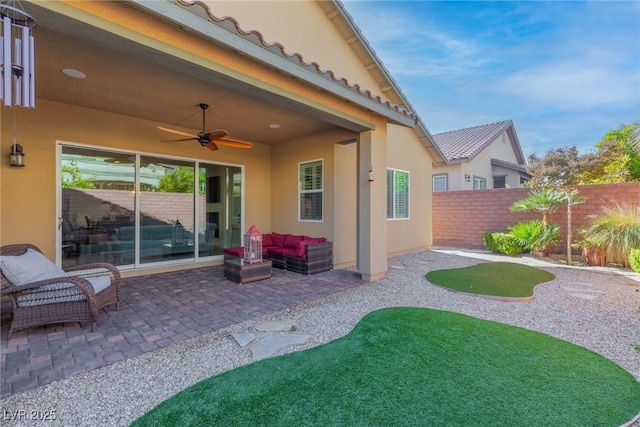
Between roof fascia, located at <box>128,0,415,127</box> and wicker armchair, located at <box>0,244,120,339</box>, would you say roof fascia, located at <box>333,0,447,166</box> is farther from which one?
wicker armchair, located at <box>0,244,120,339</box>

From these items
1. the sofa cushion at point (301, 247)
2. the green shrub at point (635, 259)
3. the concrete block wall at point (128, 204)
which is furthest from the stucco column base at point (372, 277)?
the green shrub at point (635, 259)

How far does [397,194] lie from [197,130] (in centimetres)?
644

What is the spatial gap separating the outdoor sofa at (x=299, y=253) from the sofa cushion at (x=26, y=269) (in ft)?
10.4

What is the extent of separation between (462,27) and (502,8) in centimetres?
106

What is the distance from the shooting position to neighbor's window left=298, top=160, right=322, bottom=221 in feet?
25.8

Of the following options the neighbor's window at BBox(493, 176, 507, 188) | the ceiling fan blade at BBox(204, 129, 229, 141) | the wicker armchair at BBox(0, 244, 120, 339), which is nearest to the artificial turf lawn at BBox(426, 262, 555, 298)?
the ceiling fan blade at BBox(204, 129, 229, 141)

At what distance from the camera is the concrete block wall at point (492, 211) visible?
8.43 meters

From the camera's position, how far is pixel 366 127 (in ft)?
19.1

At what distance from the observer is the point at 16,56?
2254mm

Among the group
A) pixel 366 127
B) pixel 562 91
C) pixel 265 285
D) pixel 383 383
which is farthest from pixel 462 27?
pixel 383 383

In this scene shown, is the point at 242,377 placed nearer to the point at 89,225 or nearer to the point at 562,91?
the point at 89,225

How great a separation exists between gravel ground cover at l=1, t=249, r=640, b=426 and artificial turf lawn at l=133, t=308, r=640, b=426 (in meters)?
0.28

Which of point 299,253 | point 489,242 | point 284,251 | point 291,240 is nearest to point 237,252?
point 284,251

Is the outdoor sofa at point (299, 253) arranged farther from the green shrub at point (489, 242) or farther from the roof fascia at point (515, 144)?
the roof fascia at point (515, 144)
